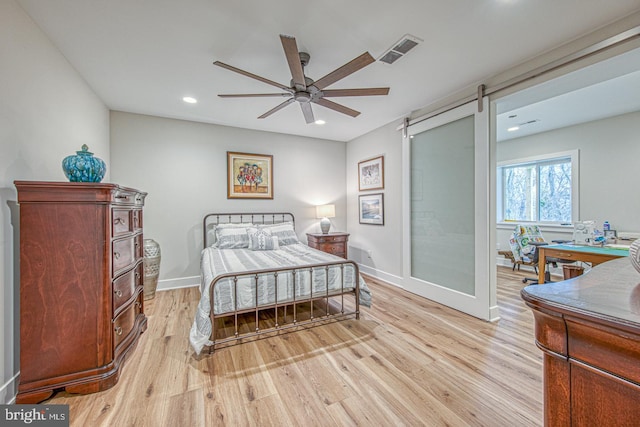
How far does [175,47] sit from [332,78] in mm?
1441

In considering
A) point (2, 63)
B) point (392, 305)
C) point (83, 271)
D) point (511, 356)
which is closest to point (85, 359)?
point (83, 271)

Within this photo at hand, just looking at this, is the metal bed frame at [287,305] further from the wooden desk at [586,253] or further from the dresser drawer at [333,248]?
the wooden desk at [586,253]

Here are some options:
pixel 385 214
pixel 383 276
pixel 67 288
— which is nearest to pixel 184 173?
pixel 67 288

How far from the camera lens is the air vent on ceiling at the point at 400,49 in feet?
7.07

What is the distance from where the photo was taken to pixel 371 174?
4.71 m

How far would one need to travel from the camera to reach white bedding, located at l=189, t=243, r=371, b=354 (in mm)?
2186

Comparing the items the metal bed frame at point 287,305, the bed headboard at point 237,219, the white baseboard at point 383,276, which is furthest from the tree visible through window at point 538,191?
the bed headboard at point 237,219

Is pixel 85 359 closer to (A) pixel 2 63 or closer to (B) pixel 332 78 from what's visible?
(A) pixel 2 63

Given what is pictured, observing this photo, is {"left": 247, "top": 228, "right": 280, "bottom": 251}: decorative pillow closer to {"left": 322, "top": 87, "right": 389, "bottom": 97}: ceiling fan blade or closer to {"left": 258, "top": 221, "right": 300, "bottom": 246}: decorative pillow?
{"left": 258, "top": 221, "right": 300, "bottom": 246}: decorative pillow

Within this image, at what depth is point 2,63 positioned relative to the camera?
1.66 meters

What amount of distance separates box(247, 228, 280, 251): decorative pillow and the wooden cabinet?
0.89m

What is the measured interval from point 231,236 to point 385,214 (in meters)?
2.51

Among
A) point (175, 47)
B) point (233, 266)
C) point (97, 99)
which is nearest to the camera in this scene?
point (175, 47)

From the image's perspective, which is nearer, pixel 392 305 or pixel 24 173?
pixel 24 173
